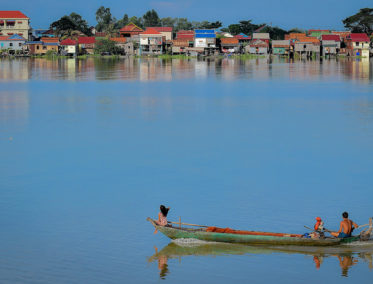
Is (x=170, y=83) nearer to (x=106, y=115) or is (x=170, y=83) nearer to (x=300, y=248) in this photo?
(x=106, y=115)

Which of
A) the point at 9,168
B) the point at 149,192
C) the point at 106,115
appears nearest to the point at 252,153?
the point at 149,192

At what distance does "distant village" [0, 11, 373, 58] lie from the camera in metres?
142

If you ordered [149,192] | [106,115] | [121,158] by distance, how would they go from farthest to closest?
[106,115] < [121,158] < [149,192]

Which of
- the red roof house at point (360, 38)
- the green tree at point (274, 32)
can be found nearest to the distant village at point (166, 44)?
the red roof house at point (360, 38)

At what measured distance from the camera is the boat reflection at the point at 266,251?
49.3 feet

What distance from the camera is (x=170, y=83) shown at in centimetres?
6488

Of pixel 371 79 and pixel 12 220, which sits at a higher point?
pixel 371 79

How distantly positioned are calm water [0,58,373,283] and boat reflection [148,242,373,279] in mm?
32

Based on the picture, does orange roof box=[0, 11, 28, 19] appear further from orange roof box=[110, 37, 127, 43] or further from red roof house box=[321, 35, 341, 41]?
red roof house box=[321, 35, 341, 41]

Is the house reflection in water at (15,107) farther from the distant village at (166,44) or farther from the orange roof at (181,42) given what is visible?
the orange roof at (181,42)

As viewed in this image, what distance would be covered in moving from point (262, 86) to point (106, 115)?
997 inches

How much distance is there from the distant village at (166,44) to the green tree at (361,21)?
13.8 feet

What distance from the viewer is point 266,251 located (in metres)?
15.3

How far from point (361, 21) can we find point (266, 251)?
472ft
